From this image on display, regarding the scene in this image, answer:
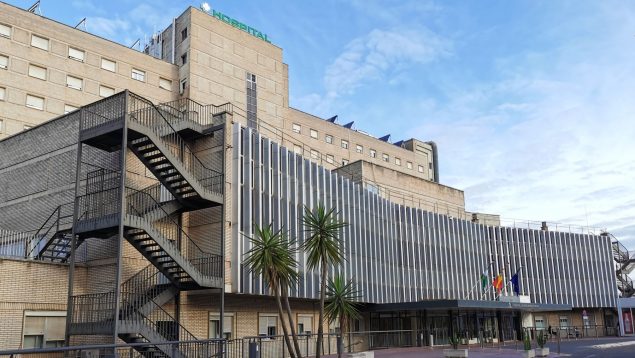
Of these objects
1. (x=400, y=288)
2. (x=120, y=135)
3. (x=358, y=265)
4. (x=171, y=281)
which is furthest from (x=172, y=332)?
(x=400, y=288)

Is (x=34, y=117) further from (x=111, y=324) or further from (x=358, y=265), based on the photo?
(x=111, y=324)

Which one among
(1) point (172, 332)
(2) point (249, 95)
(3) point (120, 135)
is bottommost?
(1) point (172, 332)

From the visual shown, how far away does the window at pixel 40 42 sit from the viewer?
53.4 meters

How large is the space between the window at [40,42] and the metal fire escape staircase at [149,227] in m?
32.7

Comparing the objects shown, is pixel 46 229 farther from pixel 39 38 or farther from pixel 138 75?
pixel 138 75

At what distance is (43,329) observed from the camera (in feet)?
74.9

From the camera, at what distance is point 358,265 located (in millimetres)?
38375

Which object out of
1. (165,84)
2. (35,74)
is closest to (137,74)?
(165,84)

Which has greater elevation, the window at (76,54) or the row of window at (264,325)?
the window at (76,54)

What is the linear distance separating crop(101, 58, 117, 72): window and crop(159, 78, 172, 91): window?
4925 mm

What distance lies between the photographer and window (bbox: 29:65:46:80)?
53.2 meters

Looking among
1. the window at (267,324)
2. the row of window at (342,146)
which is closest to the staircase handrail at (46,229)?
the window at (267,324)

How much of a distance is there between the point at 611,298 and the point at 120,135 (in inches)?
2271

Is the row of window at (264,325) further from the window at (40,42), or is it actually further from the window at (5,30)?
the window at (5,30)
